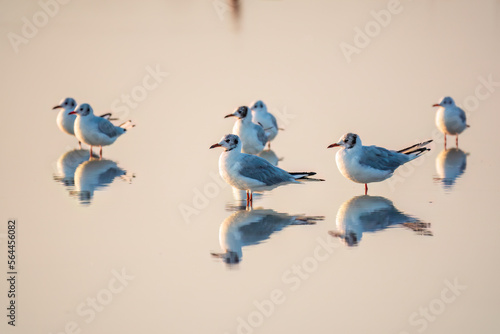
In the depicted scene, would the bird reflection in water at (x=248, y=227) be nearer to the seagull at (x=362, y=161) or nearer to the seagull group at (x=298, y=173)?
the seagull group at (x=298, y=173)

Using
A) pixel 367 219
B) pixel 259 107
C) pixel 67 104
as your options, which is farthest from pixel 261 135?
pixel 367 219

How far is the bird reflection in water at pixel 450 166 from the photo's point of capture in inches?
495

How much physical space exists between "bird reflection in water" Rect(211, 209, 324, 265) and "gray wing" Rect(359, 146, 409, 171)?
1.57 m

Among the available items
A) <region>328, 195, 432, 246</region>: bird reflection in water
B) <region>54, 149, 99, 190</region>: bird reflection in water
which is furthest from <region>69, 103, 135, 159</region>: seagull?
<region>328, 195, 432, 246</region>: bird reflection in water

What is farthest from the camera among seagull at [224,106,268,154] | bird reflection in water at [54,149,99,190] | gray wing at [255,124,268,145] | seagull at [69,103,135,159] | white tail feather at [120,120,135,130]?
white tail feather at [120,120,135,130]

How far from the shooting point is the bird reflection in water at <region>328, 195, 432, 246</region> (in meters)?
9.73

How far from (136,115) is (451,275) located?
1066cm

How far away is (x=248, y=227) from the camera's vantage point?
10.0 metres

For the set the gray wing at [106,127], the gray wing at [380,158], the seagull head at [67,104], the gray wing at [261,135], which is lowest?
the gray wing at [380,158]

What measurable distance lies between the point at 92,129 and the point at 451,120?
6.53 metres

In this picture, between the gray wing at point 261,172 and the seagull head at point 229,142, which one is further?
the seagull head at point 229,142

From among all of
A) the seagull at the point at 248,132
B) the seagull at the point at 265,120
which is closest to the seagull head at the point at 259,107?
the seagull at the point at 265,120

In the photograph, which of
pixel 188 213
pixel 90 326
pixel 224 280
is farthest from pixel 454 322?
pixel 188 213

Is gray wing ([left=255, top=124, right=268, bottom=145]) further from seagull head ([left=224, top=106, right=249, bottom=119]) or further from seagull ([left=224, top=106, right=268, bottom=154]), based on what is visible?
seagull head ([left=224, top=106, right=249, bottom=119])
